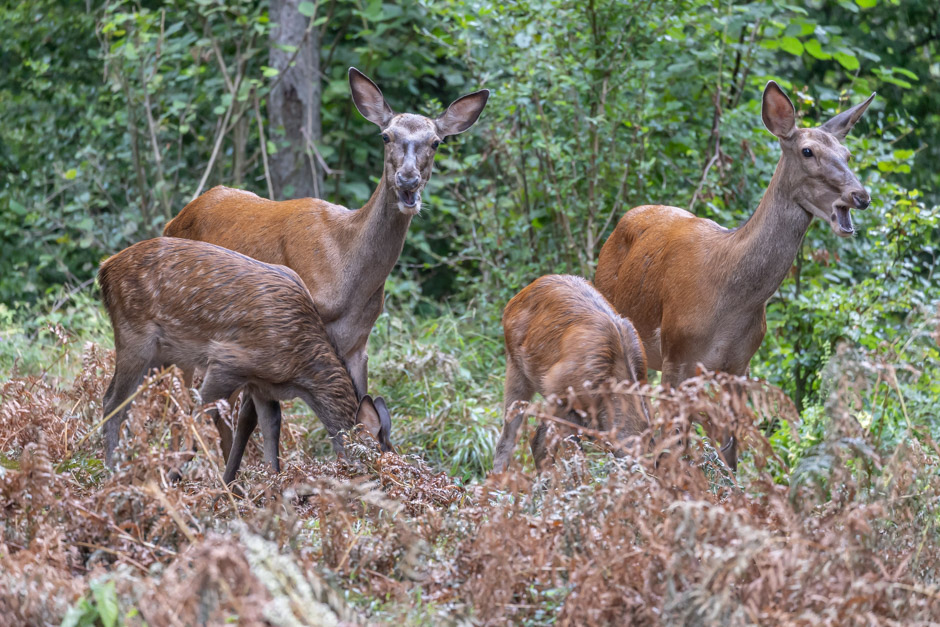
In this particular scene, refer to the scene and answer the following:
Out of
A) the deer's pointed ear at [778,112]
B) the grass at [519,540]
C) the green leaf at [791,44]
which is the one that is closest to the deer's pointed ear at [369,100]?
the deer's pointed ear at [778,112]

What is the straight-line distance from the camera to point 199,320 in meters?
6.25

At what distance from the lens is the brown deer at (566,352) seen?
6.11m

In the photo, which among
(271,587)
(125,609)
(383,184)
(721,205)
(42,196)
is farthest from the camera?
(42,196)

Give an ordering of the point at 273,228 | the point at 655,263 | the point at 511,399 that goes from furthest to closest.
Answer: the point at 273,228 → the point at 655,263 → the point at 511,399

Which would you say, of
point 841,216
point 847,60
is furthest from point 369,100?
point 847,60

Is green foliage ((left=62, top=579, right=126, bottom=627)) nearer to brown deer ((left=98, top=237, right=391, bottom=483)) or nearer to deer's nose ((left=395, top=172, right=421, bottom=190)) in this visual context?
brown deer ((left=98, top=237, right=391, bottom=483))

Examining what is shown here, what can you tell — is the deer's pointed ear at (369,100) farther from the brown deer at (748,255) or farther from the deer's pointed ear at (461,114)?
the brown deer at (748,255)

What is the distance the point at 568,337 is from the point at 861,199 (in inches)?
70.7

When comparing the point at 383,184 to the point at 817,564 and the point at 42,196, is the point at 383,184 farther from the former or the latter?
the point at 42,196

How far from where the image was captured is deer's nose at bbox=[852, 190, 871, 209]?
573 centimetres

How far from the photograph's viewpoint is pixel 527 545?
165 inches

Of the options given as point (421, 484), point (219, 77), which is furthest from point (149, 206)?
point (421, 484)

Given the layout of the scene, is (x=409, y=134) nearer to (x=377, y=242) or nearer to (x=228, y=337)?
(x=377, y=242)

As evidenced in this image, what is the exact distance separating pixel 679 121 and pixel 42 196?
7.98 meters
